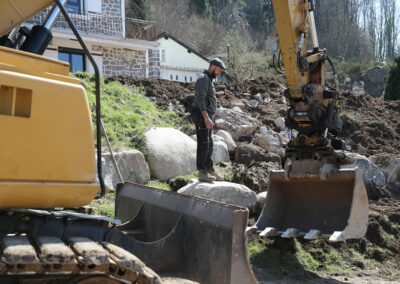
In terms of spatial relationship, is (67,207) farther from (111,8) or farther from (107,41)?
(111,8)

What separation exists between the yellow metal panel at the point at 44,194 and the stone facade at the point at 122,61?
19154 mm

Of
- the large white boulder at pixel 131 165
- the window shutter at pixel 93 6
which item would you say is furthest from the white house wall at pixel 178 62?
the large white boulder at pixel 131 165

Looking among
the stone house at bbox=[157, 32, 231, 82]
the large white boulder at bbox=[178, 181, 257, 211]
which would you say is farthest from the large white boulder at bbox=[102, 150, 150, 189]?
the stone house at bbox=[157, 32, 231, 82]

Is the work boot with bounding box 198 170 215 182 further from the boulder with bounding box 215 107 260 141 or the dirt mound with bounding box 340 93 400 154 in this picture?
the dirt mound with bounding box 340 93 400 154

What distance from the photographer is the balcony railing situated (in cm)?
2128

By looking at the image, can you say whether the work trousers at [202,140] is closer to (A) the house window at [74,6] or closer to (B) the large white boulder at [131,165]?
(B) the large white boulder at [131,165]

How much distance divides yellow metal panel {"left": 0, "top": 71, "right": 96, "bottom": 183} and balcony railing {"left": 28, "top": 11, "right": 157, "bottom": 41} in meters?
17.7

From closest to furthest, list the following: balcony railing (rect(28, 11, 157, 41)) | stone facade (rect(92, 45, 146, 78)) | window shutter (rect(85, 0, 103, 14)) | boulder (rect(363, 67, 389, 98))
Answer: balcony railing (rect(28, 11, 157, 41)) < window shutter (rect(85, 0, 103, 14)) < stone facade (rect(92, 45, 146, 78)) < boulder (rect(363, 67, 389, 98))

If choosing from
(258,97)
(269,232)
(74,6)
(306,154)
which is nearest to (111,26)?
(74,6)

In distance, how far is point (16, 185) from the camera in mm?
3121

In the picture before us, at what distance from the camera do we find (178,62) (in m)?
36.9

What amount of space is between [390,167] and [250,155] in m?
3.21

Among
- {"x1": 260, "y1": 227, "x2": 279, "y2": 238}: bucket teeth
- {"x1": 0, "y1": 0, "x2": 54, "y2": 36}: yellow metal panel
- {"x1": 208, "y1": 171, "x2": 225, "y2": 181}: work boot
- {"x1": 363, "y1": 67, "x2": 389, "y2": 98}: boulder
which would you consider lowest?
{"x1": 260, "y1": 227, "x2": 279, "y2": 238}: bucket teeth

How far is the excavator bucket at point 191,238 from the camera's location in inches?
141
